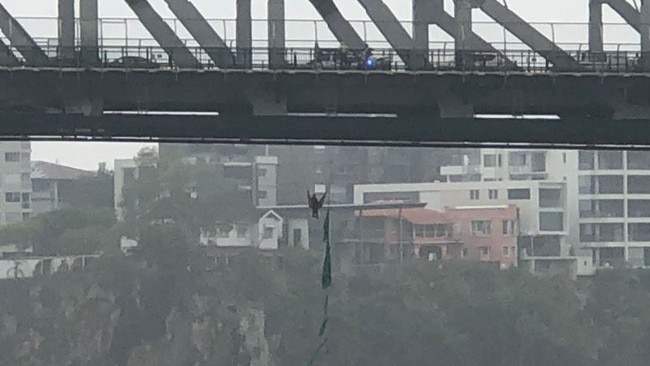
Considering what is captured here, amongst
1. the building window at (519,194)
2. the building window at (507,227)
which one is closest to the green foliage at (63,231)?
the building window at (507,227)

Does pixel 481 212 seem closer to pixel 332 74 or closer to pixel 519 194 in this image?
pixel 519 194

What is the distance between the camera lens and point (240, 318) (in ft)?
256

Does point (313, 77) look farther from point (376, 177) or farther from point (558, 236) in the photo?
point (376, 177)

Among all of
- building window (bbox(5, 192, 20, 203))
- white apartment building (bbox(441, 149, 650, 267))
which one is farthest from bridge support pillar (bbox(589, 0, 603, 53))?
building window (bbox(5, 192, 20, 203))

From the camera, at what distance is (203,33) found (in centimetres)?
3816

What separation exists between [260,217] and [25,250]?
10.4 m

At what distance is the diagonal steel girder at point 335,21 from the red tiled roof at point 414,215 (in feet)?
161

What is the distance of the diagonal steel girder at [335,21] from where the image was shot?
128 feet

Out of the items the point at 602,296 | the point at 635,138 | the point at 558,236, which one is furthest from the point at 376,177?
the point at 635,138

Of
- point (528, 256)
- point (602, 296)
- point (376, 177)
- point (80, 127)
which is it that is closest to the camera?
point (80, 127)

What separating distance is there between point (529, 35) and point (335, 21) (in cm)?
373

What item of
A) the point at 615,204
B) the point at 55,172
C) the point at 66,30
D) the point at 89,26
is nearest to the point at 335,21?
the point at 89,26

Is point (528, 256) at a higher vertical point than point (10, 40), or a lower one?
lower

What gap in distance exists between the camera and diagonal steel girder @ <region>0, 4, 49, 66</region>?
37.8 meters
